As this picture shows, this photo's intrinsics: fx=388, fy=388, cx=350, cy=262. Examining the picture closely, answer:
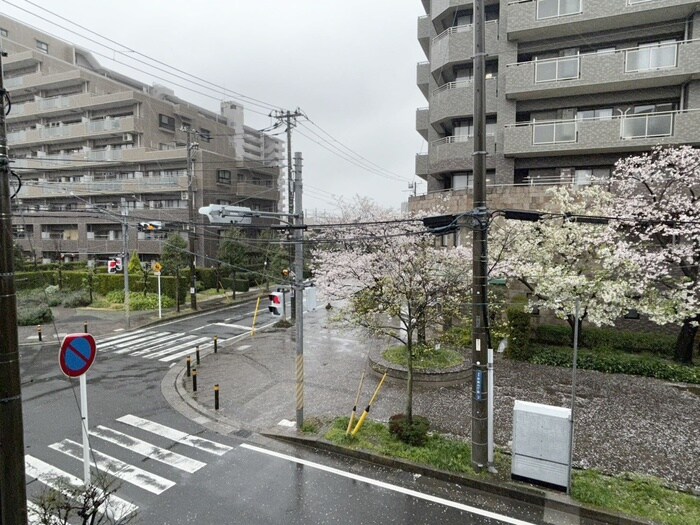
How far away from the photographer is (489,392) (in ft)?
24.3

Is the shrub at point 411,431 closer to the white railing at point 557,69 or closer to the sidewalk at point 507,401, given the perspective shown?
the sidewalk at point 507,401

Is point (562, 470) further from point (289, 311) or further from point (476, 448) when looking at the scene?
point (289, 311)

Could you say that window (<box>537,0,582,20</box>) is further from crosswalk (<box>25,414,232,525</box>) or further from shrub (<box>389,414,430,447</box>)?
crosswalk (<box>25,414,232,525</box>)

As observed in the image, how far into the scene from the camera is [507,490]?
22.3 ft

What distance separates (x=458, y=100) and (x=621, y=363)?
13487 millimetres

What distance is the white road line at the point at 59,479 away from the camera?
639 centimetres

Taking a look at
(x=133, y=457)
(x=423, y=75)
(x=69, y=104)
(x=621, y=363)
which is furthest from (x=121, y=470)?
(x=69, y=104)

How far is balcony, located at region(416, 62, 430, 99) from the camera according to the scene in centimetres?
2422

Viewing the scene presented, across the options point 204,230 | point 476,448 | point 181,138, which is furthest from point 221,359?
point 181,138

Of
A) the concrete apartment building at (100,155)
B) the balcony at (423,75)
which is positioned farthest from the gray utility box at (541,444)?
the concrete apartment building at (100,155)

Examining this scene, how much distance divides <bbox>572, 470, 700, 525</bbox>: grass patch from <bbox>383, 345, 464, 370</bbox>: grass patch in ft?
19.5

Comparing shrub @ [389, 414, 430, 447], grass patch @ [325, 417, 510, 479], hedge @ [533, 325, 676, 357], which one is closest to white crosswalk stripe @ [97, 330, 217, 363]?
grass patch @ [325, 417, 510, 479]

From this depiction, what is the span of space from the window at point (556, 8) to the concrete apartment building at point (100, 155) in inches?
1101

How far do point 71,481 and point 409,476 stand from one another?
634cm
